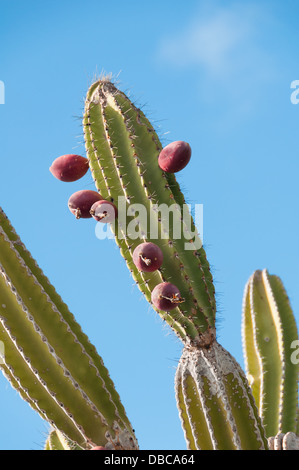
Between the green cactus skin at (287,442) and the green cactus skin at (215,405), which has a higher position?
the green cactus skin at (215,405)

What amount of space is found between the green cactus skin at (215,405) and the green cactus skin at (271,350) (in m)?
1.16

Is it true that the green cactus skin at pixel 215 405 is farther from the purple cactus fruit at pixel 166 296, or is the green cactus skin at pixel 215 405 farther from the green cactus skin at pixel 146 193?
the purple cactus fruit at pixel 166 296

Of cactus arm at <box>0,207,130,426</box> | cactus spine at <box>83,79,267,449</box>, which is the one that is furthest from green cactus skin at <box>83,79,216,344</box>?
cactus arm at <box>0,207,130,426</box>

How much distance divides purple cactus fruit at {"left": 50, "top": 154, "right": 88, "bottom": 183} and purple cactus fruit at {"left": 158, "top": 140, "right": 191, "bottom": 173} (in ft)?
1.76

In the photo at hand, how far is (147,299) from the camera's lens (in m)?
4.05

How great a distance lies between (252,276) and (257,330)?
562 mm

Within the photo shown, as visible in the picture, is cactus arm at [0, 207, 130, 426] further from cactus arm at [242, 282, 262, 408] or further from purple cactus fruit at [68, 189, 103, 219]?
cactus arm at [242, 282, 262, 408]

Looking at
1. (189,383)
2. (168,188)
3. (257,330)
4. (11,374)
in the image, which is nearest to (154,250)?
(168,188)

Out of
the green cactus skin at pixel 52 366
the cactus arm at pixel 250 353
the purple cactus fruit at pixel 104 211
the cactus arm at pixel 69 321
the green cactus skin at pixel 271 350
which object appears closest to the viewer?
the green cactus skin at pixel 52 366

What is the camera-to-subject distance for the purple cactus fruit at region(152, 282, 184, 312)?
380 centimetres

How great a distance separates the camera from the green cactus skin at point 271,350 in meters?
5.04

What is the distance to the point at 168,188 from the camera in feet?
13.4

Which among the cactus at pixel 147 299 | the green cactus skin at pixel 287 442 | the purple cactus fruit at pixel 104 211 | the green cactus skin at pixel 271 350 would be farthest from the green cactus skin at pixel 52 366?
the green cactus skin at pixel 271 350

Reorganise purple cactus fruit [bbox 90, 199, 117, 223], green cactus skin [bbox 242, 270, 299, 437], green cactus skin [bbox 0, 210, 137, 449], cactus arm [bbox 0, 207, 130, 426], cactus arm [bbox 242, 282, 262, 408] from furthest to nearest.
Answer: cactus arm [bbox 242, 282, 262, 408] < green cactus skin [bbox 242, 270, 299, 437] < purple cactus fruit [bbox 90, 199, 117, 223] < cactus arm [bbox 0, 207, 130, 426] < green cactus skin [bbox 0, 210, 137, 449]
